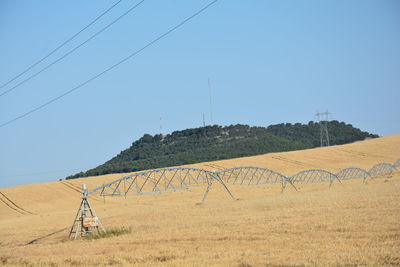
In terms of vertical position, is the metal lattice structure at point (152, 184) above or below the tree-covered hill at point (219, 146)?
below

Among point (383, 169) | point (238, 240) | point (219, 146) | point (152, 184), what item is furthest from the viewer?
point (219, 146)

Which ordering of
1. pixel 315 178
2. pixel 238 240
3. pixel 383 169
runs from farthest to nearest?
pixel 315 178
pixel 383 169
pixel 238 240

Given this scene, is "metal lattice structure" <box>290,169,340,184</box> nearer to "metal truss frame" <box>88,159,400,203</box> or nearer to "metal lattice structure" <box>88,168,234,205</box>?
"metal truss frame" <box>88,159,400,203</box>

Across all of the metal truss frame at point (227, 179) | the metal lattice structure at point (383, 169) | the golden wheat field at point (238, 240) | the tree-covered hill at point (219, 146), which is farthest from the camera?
the tree-covered hill at point (219, 146)

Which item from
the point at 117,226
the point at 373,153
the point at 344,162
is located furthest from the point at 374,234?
the point at 373,153

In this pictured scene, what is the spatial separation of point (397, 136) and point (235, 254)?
12161cm

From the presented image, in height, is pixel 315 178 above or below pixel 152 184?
below

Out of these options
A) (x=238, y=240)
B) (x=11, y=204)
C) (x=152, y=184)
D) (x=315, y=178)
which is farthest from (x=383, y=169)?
(x=238, y=240)

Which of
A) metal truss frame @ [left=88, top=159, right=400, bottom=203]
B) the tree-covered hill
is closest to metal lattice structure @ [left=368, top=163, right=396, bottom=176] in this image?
metal truss frame @ [left=88, top=159, right=400, bottom=203]

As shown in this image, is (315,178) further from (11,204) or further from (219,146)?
(219,146)

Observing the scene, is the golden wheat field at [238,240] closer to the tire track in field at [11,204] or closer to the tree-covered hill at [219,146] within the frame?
the tire track in field at [11,204]

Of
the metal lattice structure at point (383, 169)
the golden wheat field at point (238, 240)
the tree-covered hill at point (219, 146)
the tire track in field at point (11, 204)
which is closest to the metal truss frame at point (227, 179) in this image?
the metal lattice structure at point (383, 169)

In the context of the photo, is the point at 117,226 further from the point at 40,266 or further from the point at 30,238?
the point at 40,266

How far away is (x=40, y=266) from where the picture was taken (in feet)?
67.9
